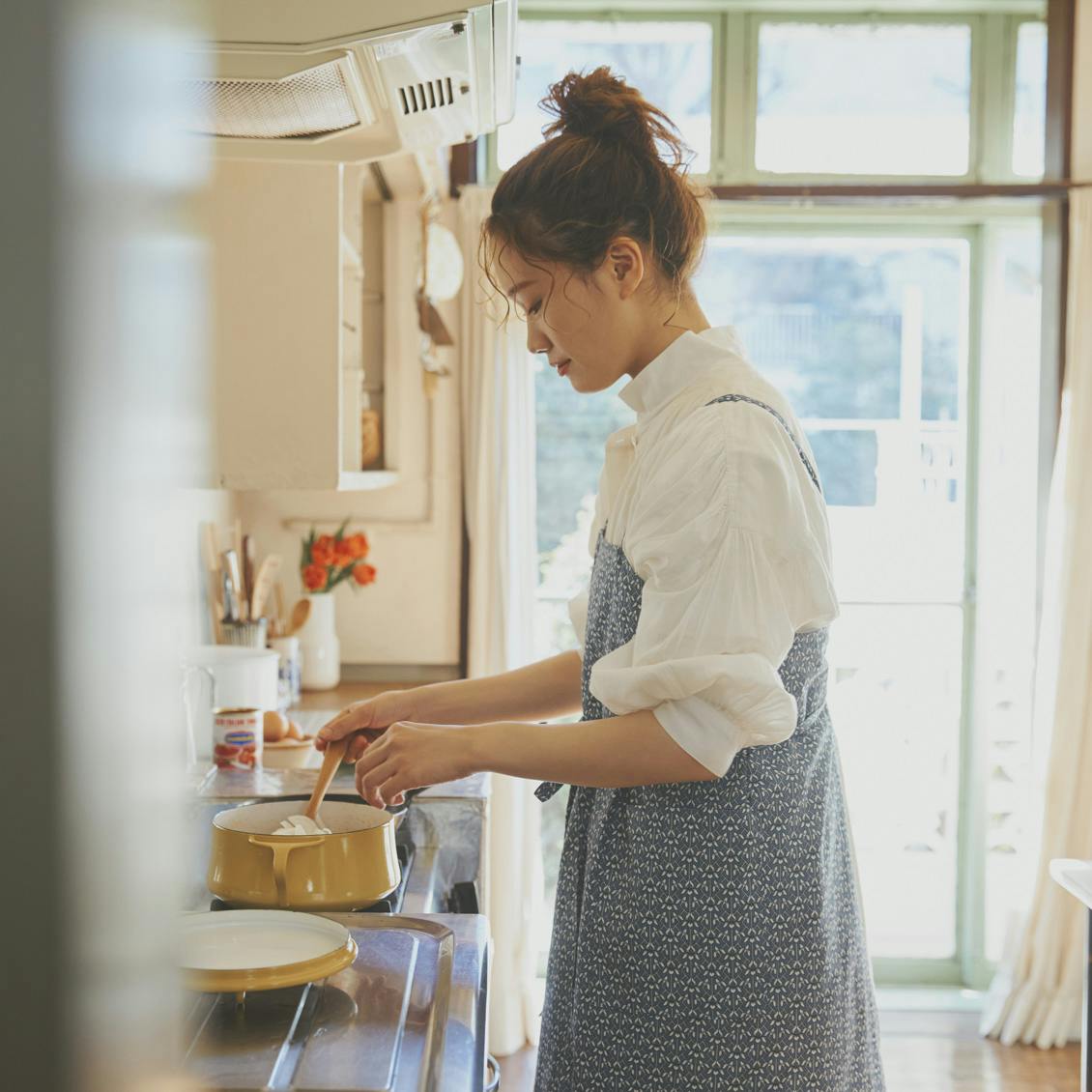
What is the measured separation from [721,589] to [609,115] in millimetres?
461

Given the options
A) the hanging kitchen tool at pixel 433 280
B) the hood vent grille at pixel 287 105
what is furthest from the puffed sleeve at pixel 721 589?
the hanging kitchen tool at pixel 433 280

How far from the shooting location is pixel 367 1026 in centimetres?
91

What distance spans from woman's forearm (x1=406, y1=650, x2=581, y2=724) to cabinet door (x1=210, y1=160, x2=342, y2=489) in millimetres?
787

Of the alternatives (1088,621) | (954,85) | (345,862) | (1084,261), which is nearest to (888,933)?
(1088,621)

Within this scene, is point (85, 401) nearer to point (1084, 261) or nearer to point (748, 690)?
point (748, 690)

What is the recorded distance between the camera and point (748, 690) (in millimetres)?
990

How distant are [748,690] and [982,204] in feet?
9.28

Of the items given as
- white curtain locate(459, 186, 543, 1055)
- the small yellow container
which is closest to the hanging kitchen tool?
white curtain locate(459, 186, 543, 1055)

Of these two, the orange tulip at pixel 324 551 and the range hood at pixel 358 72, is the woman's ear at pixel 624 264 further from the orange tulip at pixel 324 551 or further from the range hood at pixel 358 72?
the orange tulip at pixel 324 551

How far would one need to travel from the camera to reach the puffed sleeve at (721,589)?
99 centimetres

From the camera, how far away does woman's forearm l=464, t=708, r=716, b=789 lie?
3.37 feet

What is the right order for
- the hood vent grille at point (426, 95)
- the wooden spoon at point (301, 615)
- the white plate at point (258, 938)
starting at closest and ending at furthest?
the white plate at point (258, 938), the hood vent grille at point (426, 95), the wooden spoon at point (301, 615)

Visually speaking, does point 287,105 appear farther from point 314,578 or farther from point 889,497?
point 889,497

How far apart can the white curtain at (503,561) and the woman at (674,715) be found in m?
2.01
